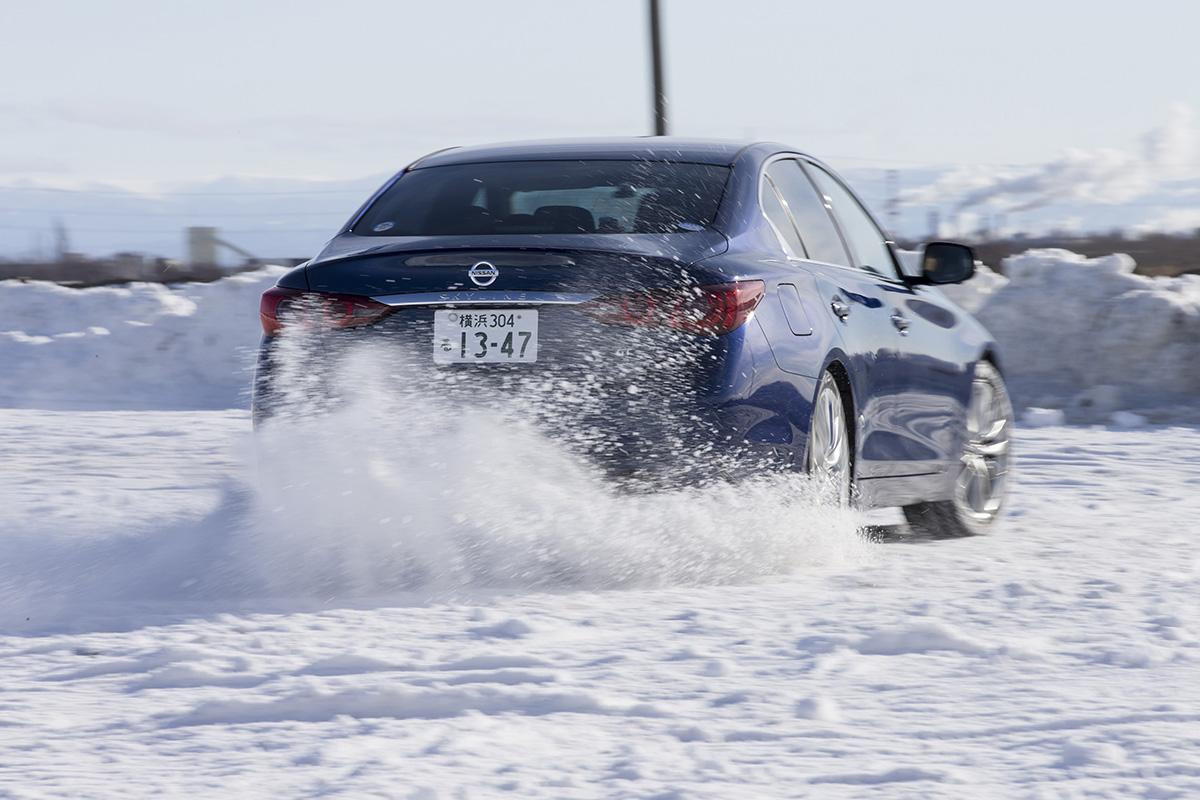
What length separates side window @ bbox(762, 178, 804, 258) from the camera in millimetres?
6227

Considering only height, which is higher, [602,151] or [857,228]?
[602,151]

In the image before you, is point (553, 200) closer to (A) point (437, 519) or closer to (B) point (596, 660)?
(A) point (437, 519)

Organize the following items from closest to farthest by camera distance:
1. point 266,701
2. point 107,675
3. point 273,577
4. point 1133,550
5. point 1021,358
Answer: point 266,701 < point 107,675 < point 273,577 < point 1133,550 < point 1021,358

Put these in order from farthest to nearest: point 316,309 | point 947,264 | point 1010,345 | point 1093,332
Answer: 1. point 1010,345
2. point 1093,332
3. point 947,264
4. point 316,309

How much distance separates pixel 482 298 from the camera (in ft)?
18.3

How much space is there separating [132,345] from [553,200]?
10.9 m

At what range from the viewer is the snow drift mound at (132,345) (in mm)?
15250

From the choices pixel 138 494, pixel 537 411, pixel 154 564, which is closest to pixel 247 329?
pixel 138 494

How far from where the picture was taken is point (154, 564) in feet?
20.9

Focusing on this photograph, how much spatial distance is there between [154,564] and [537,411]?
1638 millimetres

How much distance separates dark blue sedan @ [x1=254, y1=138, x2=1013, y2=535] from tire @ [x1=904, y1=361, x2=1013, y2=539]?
0.91m

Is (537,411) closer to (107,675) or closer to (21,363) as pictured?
(107,675)

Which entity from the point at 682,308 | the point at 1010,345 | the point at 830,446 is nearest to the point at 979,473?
the point at 830,446

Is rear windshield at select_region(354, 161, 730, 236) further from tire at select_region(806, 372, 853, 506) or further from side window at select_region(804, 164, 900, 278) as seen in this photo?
side window at select_region(804, 164, 900, 278)
